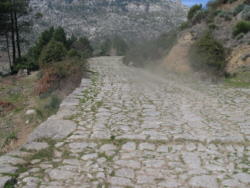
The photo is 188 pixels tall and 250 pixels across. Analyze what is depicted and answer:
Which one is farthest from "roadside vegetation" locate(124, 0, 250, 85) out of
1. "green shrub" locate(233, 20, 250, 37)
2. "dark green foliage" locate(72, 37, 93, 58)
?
"dark green foliage" locate(72, 37, 93, 58)

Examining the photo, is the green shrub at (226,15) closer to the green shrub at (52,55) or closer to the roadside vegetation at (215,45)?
the roadside vegetation at (215,45)

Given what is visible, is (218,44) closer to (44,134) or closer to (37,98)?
(37,98)

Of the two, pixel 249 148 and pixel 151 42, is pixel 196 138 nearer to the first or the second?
pixel 249 148

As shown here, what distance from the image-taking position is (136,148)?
3721 millimetres

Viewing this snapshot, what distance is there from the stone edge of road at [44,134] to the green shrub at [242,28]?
1116 centimetres

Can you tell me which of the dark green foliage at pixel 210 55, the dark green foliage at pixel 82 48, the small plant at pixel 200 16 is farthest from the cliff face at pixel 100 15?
the dark green foliage at pixel 210 55

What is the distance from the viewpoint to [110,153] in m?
3.54

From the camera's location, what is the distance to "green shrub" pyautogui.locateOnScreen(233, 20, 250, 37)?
13733 millimetres

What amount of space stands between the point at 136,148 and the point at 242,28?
12.8 m

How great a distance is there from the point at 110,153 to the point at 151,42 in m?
16.0

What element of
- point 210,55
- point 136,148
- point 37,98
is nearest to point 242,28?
point 210,55

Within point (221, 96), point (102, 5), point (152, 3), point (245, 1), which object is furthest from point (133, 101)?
point (152, 3)

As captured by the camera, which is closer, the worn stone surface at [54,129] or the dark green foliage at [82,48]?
the worn stone surface at [54,129]

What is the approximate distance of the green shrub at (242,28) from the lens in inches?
541
